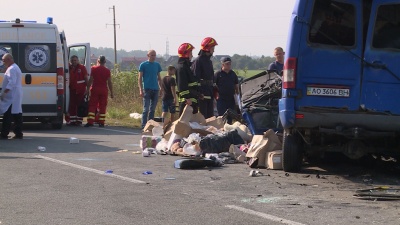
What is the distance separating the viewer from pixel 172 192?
9734mm

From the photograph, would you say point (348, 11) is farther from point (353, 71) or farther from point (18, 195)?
point (18, 195)

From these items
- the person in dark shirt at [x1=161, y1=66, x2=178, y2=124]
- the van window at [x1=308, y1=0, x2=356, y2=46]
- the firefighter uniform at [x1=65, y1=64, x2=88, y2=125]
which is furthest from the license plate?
the firefighter uniform at [x1=65, y1=64, x2=88, y2=125]

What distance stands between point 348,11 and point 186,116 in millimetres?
4209

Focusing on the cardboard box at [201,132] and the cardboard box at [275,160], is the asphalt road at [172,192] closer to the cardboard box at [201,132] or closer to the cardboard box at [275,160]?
the cardboard box at [275,160]

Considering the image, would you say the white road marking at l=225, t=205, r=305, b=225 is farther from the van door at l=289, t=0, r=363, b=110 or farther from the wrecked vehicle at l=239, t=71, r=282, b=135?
the wrecked vehicle at l=239, t=71, r=282, b=135

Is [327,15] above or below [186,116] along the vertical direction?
above

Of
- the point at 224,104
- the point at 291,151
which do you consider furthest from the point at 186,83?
the point at 291,151

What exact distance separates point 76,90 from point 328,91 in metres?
12.4

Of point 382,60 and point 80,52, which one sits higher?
point 382,60

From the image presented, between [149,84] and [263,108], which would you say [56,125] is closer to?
[149,84]

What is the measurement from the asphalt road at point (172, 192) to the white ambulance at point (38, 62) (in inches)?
218

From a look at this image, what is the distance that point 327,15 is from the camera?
1074cm

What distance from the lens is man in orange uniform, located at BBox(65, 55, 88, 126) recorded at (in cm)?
2198

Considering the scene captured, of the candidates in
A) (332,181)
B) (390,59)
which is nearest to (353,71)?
(390,59)
